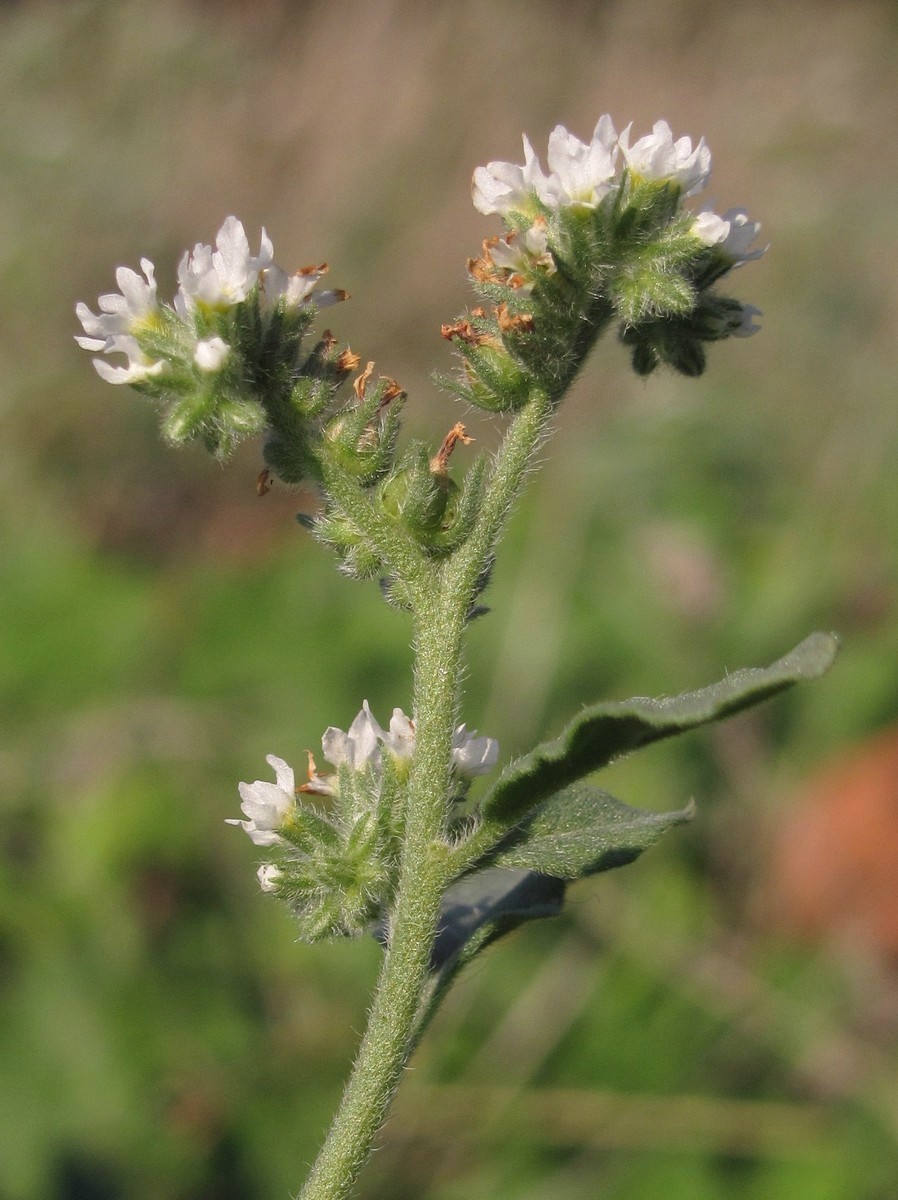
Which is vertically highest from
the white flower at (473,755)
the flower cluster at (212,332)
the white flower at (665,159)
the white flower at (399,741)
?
the flower cluster at (212,332)

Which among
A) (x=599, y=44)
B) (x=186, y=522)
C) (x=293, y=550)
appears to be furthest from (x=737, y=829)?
(x=599, y=44)

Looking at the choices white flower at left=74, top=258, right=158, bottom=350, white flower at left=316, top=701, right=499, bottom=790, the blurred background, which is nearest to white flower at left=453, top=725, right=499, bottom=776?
white flower at left=316, top=701, right=499, bottom=790

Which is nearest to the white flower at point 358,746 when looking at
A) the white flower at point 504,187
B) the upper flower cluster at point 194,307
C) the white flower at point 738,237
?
the upper flower cluster at point 194,307

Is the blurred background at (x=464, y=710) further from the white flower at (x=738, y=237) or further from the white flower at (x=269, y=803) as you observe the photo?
the white flower at (x=738, y=237)

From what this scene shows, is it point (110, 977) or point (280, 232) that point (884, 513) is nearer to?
point (110, 977)

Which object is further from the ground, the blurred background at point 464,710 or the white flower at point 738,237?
the blurred background at point 464,710

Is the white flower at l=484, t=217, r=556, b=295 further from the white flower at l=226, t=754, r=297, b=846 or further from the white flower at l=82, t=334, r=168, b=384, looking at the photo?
the white flower at l=226, t=754, r=297, b=846

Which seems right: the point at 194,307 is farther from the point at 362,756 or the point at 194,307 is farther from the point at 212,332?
the point at 362,756
